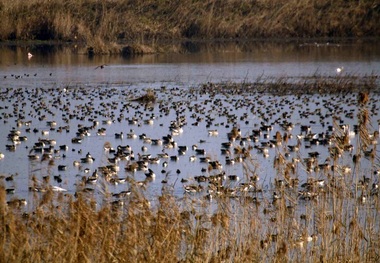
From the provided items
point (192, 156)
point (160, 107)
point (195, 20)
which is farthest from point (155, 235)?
point (195, 20)

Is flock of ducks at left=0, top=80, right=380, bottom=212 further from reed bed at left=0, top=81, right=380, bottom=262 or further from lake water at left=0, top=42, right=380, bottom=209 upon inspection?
reed bed at left=0, top=81, right=380, bottom=262

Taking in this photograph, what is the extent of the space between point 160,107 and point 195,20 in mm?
25926

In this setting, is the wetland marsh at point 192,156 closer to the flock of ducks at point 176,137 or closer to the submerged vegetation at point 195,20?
the flock of ducks at point 176,137

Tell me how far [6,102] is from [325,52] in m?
19.7

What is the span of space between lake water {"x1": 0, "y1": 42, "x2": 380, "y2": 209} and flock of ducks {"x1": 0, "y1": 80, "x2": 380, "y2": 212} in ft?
0.12

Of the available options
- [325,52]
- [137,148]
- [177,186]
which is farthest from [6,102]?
[325,52]

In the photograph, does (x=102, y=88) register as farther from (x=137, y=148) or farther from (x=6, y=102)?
(x=137, y=148)

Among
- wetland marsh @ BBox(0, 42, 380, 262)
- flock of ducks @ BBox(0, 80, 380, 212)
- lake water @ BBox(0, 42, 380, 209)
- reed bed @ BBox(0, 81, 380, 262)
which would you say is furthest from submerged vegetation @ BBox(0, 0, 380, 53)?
reed bed @ BBox(0, 81, 380, 262)

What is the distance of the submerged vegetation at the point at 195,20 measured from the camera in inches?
1732

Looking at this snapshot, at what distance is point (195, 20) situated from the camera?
46.3 metres

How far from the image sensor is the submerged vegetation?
144 feet

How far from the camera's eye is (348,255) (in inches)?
302

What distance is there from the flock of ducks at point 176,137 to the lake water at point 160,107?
0.04 m

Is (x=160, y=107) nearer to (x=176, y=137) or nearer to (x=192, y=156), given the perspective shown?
(x=176, y=137)
